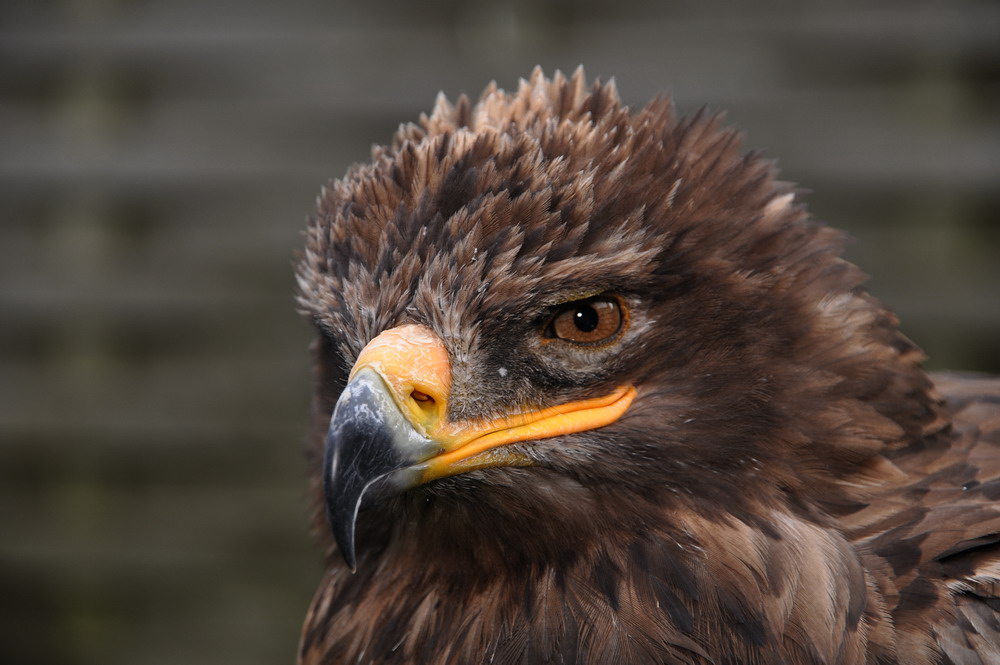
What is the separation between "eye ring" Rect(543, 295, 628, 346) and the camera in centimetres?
182

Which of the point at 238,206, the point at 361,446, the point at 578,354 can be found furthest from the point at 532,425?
the point at 238,206

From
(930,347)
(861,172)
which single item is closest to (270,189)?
(861,172)

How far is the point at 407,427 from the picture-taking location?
1699 mm

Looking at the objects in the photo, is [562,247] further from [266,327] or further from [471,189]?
[266,327]

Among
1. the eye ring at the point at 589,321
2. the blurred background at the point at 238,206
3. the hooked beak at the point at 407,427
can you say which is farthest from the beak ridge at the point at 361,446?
the blurred background at the point at 238,206

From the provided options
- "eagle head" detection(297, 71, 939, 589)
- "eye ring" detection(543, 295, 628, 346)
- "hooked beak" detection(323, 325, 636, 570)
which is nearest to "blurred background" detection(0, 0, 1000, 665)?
"eagle head" detection(297, 71, 939, 589)

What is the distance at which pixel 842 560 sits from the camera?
1797 mm

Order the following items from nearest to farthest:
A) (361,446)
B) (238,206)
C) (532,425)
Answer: (361,446) → (532,425) → (238,206)

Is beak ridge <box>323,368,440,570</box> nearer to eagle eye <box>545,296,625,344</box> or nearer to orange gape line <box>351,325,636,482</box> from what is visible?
orange gape line <box>351,325,636,482</box>

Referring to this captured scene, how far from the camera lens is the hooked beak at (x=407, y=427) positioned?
1.67m

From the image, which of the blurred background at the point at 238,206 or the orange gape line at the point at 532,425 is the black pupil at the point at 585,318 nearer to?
the orange gape line at the point at 532,425

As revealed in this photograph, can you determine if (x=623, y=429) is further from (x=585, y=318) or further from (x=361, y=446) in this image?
(x=361, y=446)

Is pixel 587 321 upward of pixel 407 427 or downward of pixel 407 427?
upward

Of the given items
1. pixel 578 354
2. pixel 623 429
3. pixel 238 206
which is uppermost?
pixel 238 206
